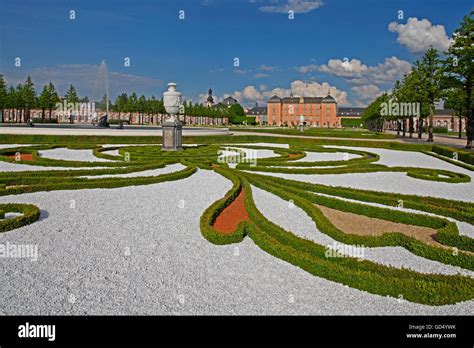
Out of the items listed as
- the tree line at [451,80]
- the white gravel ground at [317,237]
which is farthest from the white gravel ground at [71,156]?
the tree line at [451,80]

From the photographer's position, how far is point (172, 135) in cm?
1950

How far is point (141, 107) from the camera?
89875 mm

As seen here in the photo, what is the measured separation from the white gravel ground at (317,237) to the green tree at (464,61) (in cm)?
2461

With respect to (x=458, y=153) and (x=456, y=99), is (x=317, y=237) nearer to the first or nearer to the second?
(x=458, y=153)

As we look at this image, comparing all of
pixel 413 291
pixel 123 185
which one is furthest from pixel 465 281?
pixel 123 185

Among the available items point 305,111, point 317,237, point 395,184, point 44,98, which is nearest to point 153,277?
point 317,237

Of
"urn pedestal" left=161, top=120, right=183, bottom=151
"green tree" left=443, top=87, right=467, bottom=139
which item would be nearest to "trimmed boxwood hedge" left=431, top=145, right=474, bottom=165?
"green tree" left=443, top=87, right=467, bottom=139

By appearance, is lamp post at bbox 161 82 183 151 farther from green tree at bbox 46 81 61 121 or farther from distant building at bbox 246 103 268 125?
distant building at bbox 246 103 268 125

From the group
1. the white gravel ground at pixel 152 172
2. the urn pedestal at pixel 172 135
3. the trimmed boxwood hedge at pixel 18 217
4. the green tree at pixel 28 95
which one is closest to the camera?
the trimmed boxwood hedge at pixel 18 217

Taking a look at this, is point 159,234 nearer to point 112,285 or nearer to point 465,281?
point 112,285

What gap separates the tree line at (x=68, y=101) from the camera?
6662 centimetres

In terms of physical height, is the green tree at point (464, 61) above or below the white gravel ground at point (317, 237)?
above

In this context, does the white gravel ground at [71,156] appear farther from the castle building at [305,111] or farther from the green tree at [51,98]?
the castle building at [305,111]
